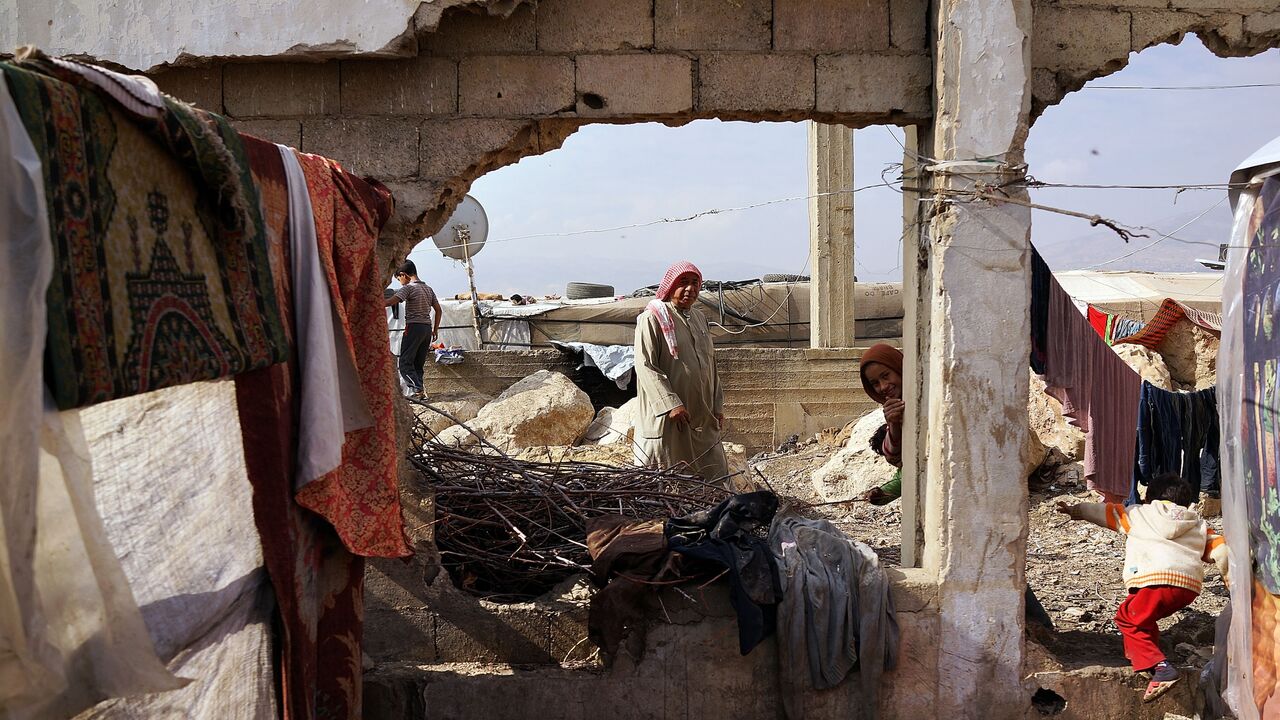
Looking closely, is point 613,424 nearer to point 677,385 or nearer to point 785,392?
point 785,392

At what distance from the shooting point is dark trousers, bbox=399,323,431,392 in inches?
468

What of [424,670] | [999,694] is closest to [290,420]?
[424,670]

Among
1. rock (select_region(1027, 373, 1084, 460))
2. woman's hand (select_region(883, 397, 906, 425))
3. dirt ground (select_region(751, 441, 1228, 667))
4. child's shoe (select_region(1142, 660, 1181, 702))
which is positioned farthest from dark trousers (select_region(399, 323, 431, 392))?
child's shoe (select_region(1142, 660, 1181, 702))

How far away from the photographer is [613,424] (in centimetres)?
1157

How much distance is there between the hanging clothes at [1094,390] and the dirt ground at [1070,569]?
2.56 feet

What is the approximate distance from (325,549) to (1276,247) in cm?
350

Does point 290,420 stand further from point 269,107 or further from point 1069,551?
point 1069,551

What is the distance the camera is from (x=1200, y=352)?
9539 millimetres

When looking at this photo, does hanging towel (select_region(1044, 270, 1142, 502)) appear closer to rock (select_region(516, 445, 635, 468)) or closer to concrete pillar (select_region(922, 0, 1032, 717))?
concrete pillar (select_region(922, 0, 1032, 717))

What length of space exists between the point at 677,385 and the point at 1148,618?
11.1 feet

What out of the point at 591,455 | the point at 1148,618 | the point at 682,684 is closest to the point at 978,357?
the point at 1148,618

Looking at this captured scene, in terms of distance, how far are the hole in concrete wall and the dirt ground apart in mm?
143

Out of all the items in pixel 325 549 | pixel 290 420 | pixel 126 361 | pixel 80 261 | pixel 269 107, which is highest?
pixel 269 107

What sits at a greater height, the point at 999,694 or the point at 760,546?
the point at 760,546
